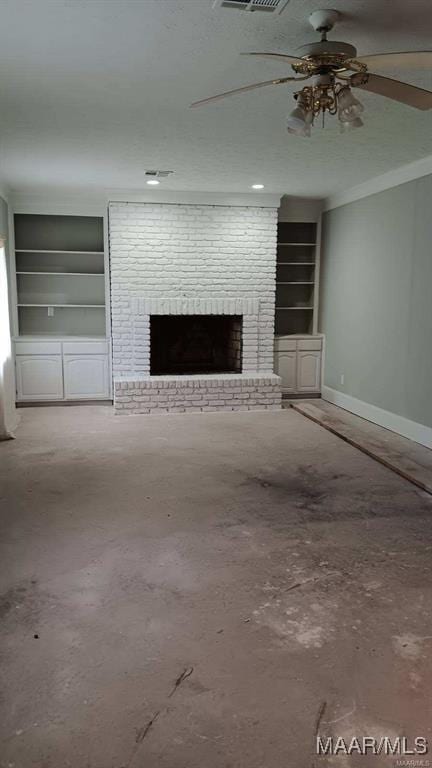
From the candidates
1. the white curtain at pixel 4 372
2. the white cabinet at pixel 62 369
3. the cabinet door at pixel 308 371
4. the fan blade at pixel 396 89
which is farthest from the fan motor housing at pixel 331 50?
the cabinet door at pixel 308 371

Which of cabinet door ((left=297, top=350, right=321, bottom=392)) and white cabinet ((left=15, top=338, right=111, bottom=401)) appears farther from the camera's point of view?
cabinet door ((left=297, top=350, right=321, bottom=392))

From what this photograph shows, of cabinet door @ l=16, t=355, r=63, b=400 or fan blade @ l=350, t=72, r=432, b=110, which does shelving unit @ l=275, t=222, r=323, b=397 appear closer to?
cabinet door @ l=16, t=355, r=63, b=400

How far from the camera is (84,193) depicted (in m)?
6.50

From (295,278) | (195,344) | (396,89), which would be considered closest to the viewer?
(396,89)

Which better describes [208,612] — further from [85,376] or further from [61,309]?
[61,309]

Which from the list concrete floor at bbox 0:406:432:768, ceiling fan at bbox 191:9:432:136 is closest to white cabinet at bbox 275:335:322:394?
concrete floor at bbox 0:406:432:768

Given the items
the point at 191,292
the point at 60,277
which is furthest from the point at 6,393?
the point at 191,292

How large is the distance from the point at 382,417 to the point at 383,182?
7.74 feet

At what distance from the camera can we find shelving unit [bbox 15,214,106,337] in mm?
A: 7004

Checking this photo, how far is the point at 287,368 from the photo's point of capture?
7.36 m

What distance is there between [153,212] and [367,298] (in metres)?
2.62

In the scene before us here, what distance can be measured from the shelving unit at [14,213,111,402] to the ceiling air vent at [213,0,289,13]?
15.8 feet

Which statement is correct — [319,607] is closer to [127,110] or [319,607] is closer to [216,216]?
[127,110]

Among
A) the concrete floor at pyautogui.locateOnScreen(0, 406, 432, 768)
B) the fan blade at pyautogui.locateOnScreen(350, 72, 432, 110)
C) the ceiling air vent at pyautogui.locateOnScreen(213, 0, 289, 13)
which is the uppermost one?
the ceiling air vent at pyautogui.locateOnScreen(213, 0, 289, 13)
